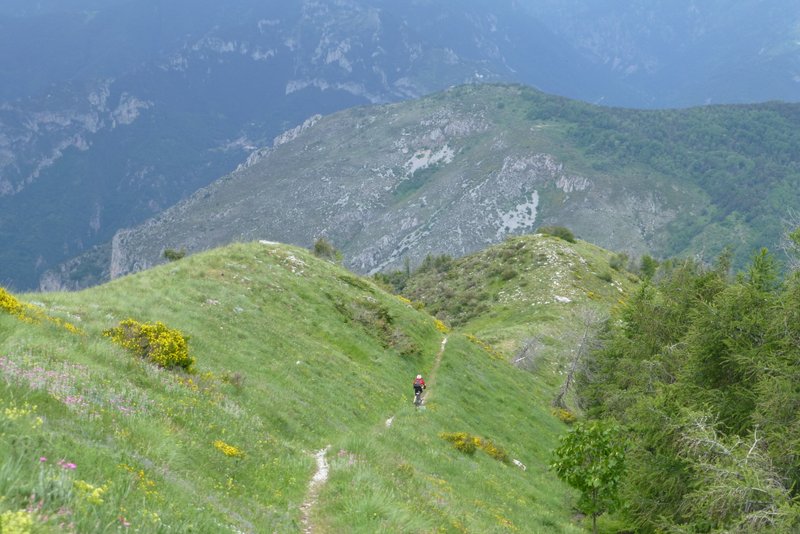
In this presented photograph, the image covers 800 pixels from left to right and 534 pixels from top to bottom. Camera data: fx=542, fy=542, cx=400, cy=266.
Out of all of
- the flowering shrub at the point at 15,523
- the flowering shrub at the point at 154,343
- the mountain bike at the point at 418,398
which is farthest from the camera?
the mountain bike at the point at 418,398

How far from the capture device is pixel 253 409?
626 inches

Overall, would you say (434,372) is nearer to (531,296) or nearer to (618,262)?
(531,296)

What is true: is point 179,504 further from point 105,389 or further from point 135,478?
point 105,389

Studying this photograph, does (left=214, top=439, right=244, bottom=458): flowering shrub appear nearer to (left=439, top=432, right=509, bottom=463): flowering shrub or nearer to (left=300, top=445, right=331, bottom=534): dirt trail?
(left=300, top=445, right=331, bottom=534): dirt trail

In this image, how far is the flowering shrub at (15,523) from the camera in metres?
4.02

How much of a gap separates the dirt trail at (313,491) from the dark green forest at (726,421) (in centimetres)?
1003

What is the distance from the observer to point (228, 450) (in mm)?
11094

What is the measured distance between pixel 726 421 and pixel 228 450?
1779 centimetres

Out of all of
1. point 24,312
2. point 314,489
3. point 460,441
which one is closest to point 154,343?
point 24,312

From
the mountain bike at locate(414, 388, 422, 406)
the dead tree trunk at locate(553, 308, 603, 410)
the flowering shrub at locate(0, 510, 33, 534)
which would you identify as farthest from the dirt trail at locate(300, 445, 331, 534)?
the dead tree trunk at locate(553, 308, 603, 410)

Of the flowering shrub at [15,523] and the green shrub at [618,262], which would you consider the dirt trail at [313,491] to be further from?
the green shrub at [618,262]

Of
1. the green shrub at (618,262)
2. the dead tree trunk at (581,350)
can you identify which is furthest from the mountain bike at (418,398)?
the green shrub at (618,262)

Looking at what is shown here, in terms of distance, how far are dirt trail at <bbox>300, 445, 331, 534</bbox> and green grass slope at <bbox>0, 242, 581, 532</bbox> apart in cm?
8

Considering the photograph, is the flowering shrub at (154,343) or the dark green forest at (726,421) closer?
the dark green forest at (726,421)
